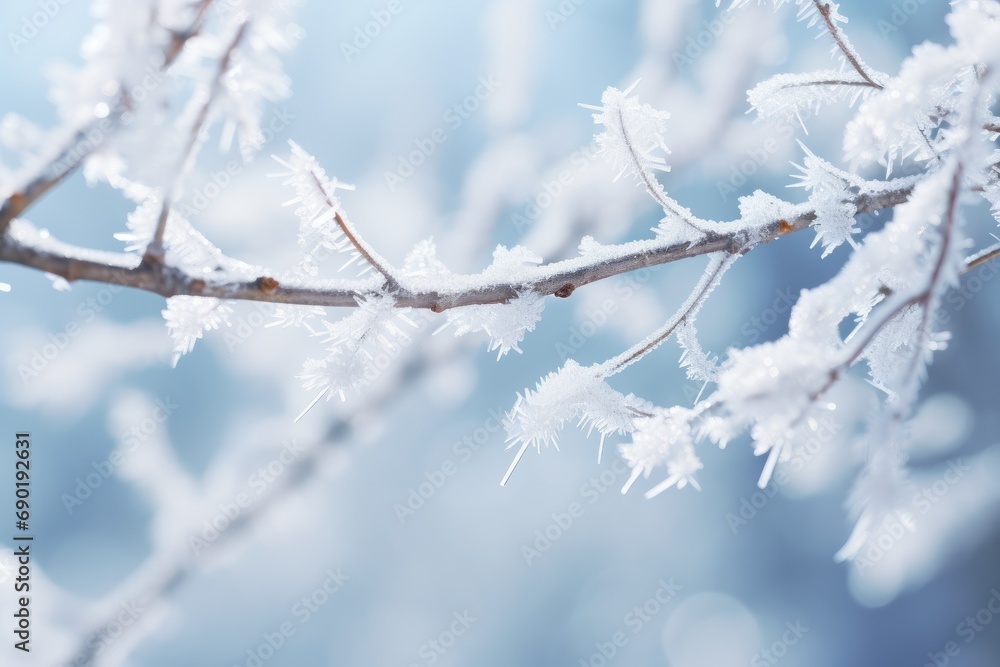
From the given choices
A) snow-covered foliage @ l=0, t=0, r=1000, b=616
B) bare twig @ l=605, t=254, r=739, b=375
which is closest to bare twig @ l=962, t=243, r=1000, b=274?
snow-covered foliage @ l=0, t=0, r=1000, b=616

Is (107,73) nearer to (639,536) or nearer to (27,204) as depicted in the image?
(27,204)

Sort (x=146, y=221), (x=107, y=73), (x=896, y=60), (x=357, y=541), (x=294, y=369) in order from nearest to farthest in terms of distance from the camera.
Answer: (x=107, y=73) → (x=146, y=221) → (x=896, y=60) → (x=294, y=369) → (x=357, y=541)

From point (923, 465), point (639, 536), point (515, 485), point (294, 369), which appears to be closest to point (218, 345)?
point (294, 369)

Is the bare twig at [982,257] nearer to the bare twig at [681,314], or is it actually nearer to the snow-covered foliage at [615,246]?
the snow-covered foliage at [615,246]

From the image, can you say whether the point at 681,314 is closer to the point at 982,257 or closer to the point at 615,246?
the point at 615,246

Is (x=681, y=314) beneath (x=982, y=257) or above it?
beneath

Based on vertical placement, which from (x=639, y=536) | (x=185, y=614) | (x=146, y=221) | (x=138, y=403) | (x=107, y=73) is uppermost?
(x=107, y=73)

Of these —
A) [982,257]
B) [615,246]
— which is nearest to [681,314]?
[615,246]

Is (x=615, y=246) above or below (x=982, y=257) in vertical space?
below

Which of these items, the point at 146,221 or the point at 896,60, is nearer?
the point at 146,221
